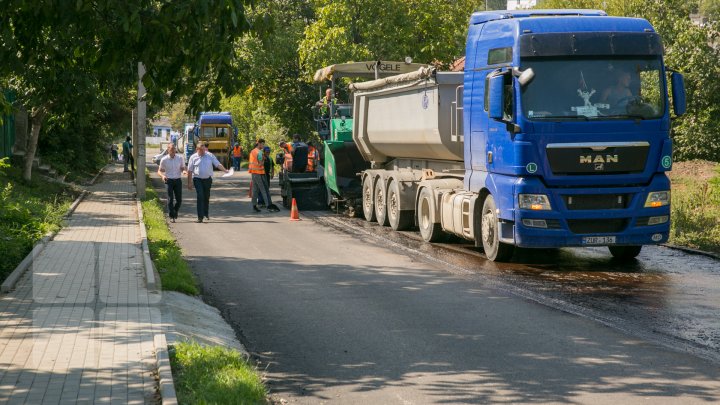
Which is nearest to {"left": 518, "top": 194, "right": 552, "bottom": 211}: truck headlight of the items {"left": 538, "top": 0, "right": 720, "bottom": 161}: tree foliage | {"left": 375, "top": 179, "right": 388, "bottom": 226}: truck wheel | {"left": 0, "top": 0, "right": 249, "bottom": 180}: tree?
{"left": 0, "top": 0, "right": 249, "bottom": 180}: tree

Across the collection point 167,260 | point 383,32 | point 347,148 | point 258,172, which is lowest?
point 167,260


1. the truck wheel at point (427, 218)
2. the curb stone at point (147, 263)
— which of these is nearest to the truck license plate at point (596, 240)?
the truck wheel at point (427, 218)

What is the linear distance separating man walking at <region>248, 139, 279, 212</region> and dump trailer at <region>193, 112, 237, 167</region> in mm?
38196

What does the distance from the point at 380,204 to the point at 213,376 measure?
14424 mm

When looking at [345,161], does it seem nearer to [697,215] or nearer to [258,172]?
[258,172]

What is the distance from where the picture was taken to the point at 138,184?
28750 mm

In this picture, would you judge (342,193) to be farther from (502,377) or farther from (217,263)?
(502,377)

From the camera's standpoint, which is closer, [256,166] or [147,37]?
[147,37]

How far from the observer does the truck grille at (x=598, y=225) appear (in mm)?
14055

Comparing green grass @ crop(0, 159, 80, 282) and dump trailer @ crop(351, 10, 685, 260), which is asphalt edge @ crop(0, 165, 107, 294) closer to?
green grass @ crop(0, 159, 80, 282)

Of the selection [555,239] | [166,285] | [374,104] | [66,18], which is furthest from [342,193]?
[66,18]

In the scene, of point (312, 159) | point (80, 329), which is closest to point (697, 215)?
point (312, 159)

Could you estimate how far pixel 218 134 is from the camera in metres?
64.9

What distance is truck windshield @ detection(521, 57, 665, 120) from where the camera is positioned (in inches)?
545
